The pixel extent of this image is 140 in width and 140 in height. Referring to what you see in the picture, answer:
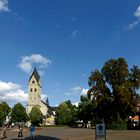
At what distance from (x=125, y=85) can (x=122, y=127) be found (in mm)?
8327

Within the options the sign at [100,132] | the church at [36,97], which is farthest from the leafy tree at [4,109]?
the sign at [100,132]

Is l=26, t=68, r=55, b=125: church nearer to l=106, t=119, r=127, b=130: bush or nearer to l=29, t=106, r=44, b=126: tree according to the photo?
l=29, t=106, r=44, b=126: tree

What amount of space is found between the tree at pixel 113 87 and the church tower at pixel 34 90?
100319 mm

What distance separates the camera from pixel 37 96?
588 ft

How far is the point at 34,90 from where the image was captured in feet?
597

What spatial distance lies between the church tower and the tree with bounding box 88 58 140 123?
329 ft

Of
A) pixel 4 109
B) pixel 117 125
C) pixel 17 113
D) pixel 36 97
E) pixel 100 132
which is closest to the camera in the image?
pixel 100 132

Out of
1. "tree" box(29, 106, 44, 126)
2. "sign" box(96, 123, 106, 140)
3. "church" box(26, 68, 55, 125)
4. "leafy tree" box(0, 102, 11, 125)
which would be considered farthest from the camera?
"church" box(26, 68, 55, 125)

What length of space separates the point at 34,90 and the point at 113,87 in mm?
107559

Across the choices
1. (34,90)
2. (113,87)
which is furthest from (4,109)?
(113,87)

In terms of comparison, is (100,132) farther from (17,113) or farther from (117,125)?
(17,113)

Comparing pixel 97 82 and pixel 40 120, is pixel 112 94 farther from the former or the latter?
pixel 40 120

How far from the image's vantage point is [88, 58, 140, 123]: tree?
76.2 meters

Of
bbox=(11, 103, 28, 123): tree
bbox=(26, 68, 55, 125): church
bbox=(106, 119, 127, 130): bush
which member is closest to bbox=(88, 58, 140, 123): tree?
bbox=(106, 119, 127, 130): bush
